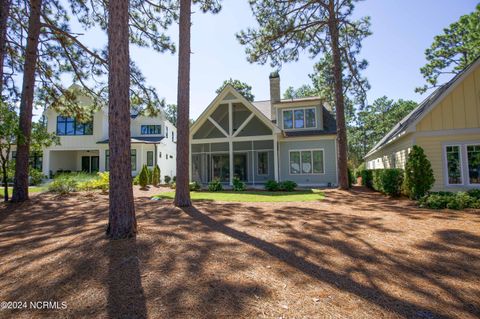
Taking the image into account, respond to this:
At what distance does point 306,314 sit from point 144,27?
13969mm

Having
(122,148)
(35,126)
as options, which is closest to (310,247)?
(122,148)

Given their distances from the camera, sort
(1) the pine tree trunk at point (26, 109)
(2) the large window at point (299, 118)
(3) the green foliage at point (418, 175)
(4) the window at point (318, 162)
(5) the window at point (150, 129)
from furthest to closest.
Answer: (5) the window at point (150, 129), (2) the large window at point (299, 118), (4) the window at point (318, 162), (1) the pine tree trunk at point (26, 109), (3) the green foliage at point (418, 175)

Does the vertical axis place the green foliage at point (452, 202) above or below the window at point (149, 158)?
below

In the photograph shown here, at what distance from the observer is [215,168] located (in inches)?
789

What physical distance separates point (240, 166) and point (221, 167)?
1.50 m

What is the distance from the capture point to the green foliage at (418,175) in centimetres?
954

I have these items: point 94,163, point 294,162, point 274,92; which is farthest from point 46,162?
point 294,162

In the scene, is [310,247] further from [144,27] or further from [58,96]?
[58,96]

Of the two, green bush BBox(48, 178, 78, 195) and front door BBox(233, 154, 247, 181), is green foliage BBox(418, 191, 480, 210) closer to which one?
front door BBox(233, 154, 247, 181)

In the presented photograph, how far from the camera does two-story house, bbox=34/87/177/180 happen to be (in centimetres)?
2194

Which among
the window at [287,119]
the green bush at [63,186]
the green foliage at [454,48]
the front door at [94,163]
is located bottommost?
the green bush at [63,186]

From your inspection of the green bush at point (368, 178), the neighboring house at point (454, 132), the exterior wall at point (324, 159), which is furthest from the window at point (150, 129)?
the neighboring house at point (454, 132)

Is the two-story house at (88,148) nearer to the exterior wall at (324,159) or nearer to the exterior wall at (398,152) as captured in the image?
the exterior wall at (324,159)

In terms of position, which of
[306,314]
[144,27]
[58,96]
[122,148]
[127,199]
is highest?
[144,27]
